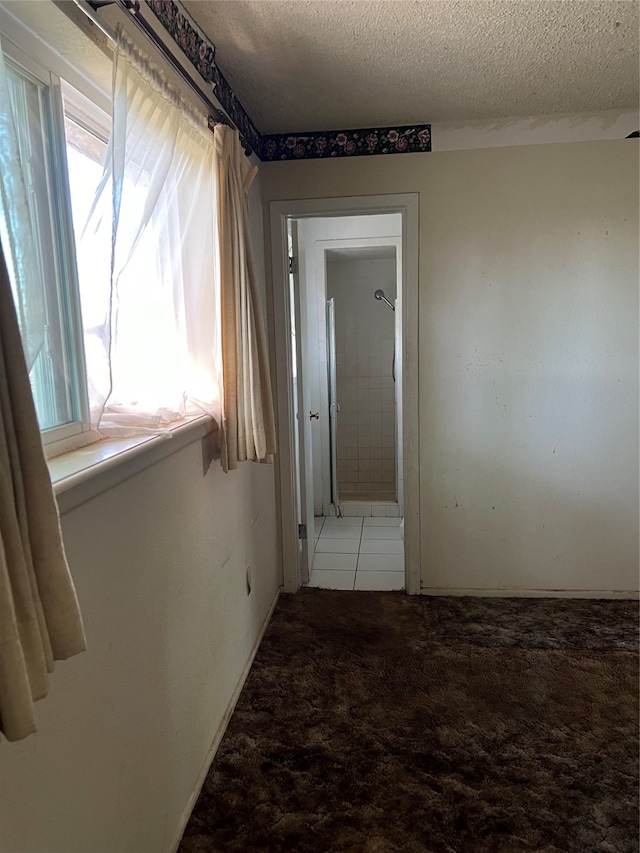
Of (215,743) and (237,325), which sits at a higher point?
(237,325)

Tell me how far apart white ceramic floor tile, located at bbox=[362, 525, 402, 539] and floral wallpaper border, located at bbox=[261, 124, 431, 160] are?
241cm

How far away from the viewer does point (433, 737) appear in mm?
Result: 1880

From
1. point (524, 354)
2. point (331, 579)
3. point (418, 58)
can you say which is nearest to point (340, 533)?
point (331, 579)

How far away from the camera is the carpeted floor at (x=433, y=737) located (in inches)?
60.4

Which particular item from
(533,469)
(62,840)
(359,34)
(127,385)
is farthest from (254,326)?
(533,469)

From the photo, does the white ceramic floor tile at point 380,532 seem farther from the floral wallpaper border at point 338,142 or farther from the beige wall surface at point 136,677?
the floral wallpaper border at point 338,142

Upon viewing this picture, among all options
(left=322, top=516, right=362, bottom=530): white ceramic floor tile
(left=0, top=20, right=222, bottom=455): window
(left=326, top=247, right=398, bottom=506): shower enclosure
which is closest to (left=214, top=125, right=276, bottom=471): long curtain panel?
(left=0, top=20, right=222, bottom=455): window

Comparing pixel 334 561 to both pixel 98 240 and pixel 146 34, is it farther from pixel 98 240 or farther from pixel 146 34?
pixel 146 34

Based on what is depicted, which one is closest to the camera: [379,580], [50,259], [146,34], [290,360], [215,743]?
[50,259]

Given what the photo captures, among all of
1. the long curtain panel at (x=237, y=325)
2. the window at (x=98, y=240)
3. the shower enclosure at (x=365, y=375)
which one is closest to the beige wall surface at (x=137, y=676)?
the long curtain panel at (x=237, y=325)

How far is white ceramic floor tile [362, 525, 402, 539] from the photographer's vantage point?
3.88 metres

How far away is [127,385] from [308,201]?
5.46 feet

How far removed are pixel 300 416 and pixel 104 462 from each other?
6.38ft

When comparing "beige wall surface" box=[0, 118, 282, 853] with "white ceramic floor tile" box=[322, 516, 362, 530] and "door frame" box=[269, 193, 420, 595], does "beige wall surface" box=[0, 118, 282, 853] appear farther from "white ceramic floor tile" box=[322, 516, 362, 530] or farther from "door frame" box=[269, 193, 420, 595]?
"white ceramic floor tile" box=[322, 516, 362, 530]
